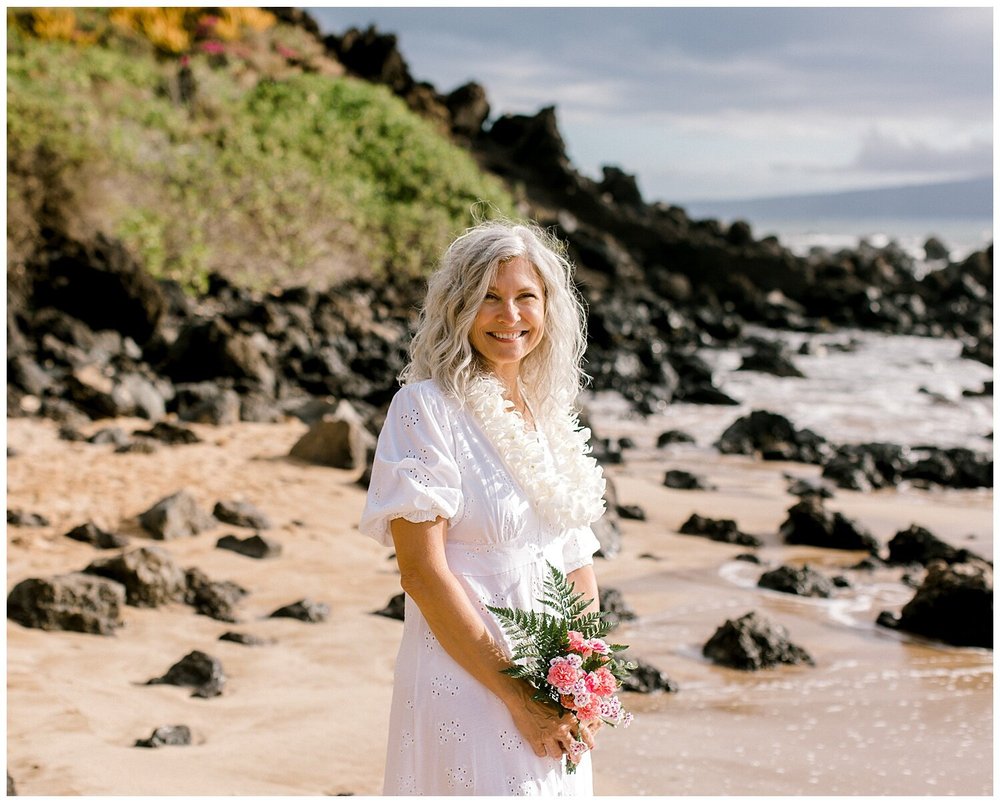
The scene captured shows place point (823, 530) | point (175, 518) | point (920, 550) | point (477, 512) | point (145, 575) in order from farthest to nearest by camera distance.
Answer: point (823, 530)
point (920, 550)
point (175, 518)
point (145, 575)
point (477, 512)

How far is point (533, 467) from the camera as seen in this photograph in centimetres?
308

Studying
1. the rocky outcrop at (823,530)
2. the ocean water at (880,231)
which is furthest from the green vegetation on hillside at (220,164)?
the ocean water at (880,231)

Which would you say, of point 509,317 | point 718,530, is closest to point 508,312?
point 509,317

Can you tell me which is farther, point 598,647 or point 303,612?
point 303,612

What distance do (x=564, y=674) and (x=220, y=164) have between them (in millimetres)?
21089

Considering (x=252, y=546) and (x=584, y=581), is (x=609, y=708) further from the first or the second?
(x=252, y=546)

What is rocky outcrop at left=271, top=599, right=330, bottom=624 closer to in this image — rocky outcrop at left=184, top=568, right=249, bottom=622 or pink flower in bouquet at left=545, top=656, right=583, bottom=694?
rocky outcrop at left=184, top=568, right=249, bottom=622

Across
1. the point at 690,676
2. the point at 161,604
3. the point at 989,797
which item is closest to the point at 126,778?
the point at 161,604

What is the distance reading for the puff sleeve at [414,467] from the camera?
9.35ft

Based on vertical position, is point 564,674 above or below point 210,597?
above

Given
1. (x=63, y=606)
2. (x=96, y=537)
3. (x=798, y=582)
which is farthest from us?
(x=798, y=582)

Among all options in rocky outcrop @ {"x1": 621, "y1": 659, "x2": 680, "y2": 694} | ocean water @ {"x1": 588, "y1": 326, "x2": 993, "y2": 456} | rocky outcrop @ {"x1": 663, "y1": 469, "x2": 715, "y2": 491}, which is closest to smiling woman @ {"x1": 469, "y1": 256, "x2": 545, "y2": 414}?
rocky outcrop @ {"x1": 621, "y1": 659, "x2": 680, "y2": 694}

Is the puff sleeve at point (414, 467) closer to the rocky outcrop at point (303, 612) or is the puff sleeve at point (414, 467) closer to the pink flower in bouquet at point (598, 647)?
the pink flower in bouquet at point (598, 647)

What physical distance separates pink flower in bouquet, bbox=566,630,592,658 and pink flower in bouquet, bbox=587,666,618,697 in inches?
2.4
